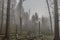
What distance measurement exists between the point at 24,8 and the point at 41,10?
2522 mm

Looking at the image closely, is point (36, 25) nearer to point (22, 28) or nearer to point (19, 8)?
point (22, 28)

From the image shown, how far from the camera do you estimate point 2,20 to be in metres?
12.0

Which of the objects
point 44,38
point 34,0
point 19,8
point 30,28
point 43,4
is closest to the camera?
point 44,38

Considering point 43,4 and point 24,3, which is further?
point 24,3

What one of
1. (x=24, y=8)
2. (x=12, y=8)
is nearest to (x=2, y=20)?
(x=12, y=8)

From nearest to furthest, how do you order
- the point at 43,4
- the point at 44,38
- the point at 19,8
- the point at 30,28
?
the point at 44,38, the point at 30,28, the point at 43,4, the point at 19,8

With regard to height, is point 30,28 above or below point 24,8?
below

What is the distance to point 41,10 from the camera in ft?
39.7

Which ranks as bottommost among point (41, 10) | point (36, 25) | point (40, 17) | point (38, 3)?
point (36, 25)

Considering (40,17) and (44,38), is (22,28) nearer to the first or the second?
(40,17)

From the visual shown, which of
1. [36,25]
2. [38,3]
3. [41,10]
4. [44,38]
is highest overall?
[38,3]

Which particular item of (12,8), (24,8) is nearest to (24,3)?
(24,8)

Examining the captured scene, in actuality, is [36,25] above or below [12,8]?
below

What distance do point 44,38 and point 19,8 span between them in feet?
22.2
